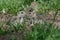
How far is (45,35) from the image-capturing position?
138 inches

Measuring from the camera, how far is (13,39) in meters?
3.59

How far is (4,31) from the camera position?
12.7 feet

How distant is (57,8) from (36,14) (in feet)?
1.33

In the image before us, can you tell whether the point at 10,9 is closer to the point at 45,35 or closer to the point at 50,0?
the point at 50,0

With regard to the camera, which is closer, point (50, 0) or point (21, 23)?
point (21, 23)

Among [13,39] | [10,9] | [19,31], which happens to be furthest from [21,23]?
[10,9]

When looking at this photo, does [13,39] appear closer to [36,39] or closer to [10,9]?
[36,39]

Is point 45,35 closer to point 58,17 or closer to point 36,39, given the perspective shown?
point 36,39

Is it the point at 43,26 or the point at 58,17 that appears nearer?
the point at 43,26

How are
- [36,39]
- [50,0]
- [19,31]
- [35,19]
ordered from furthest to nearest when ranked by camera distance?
1. [50,0]
2. [35,19]
3. [19,31]
4. [36,39]

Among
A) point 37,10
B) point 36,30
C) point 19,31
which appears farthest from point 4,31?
point 37,10

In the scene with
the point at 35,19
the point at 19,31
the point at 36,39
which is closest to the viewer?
the point at 36,39

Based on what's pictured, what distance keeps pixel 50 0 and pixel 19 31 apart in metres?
1.02

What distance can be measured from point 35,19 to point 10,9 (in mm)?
671
